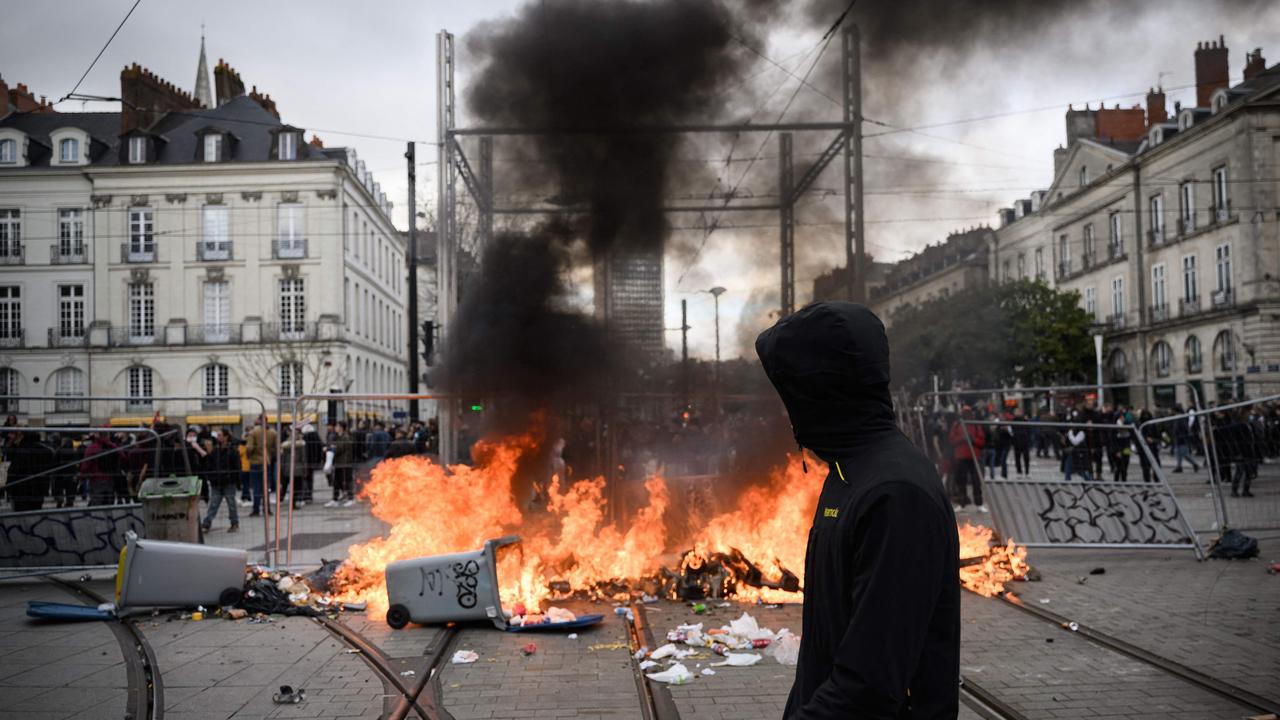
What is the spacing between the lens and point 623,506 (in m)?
9.84

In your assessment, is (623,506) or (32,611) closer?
(32,611)

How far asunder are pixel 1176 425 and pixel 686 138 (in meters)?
6.99

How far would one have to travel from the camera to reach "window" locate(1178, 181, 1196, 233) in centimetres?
3856

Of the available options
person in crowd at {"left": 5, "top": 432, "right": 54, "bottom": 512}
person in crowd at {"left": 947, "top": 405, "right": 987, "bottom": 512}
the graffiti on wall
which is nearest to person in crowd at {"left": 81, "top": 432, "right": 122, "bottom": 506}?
person in crowd at {"left": 5, "top": 432, "right": 54, "bottom": 512}

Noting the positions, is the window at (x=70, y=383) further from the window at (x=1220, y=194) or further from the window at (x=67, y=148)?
the window at (x=1220, y=194)

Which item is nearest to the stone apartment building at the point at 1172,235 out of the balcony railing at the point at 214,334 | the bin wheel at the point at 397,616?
the bin wheel at the point at 397,616

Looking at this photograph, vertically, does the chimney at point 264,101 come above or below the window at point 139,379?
above

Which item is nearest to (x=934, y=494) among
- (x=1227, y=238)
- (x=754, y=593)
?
(x=754, y=593)

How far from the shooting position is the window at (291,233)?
4147 centimetres

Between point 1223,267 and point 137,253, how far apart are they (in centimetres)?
4665

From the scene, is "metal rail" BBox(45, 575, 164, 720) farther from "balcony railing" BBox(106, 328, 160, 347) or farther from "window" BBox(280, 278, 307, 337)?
"balcony railing" BBox(106, 328, 160, 347)

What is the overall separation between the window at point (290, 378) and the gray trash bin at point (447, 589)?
31981 millimetres

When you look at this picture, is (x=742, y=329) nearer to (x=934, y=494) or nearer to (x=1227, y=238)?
(x=934, y=494)

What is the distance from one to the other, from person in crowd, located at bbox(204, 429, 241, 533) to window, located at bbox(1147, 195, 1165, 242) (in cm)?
4129
